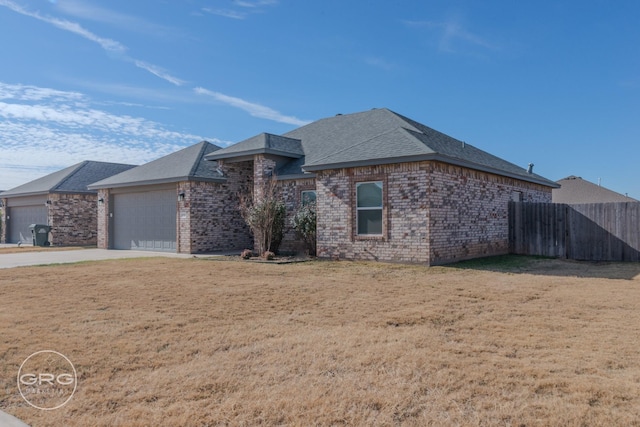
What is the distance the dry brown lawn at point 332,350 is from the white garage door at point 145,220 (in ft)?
28.7

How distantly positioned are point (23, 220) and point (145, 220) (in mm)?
13002

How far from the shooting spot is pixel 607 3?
12.5 m

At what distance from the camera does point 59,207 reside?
79.2 ft

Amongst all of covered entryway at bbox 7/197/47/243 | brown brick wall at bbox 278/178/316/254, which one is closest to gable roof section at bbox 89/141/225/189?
brown brick wall at bbox 278/178/316/254

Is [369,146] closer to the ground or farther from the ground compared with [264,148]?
closer to the ground

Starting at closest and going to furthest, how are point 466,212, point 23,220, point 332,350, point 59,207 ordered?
point 332,350 → point 466,212 → point 59,207 → point 23,220

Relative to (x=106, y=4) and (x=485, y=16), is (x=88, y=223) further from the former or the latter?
(x=485, y=16)

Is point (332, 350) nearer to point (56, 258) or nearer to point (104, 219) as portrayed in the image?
point (56, 258)

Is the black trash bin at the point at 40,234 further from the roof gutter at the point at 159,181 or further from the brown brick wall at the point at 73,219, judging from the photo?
the roof gutter at the point at 159,181

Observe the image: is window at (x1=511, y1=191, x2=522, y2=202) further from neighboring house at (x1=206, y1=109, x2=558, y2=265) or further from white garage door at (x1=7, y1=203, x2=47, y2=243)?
white garage door at (x1=7, y1=203, x2=47, y2=243)

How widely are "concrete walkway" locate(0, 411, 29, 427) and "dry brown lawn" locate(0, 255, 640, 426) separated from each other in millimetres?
75

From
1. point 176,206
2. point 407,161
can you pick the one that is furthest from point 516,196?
point 176,206

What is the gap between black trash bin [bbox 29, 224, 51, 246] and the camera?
2297cm

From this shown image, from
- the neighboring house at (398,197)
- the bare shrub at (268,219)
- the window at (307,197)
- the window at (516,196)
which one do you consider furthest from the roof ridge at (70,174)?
the window at (516,196)
